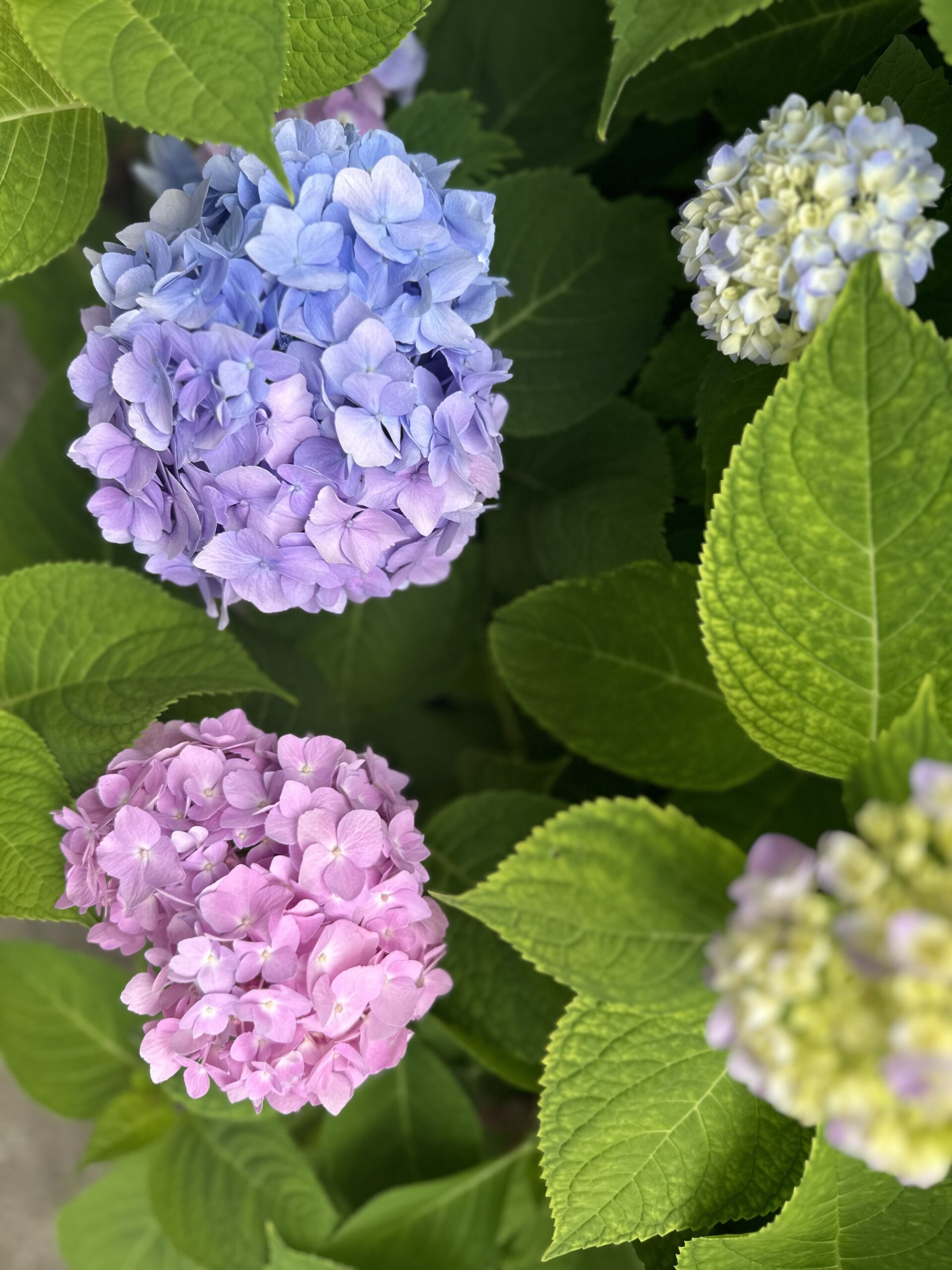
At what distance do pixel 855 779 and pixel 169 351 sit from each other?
1.42 ft

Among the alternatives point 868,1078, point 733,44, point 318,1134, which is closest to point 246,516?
point 868,1078

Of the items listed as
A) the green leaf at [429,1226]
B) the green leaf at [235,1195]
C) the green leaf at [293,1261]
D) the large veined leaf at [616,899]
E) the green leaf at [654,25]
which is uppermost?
the green leaf at [654,25]

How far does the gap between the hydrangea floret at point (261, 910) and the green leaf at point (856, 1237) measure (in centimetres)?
23

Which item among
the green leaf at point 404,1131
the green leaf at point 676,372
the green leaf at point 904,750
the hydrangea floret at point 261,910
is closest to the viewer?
the green leaf at point 904,750

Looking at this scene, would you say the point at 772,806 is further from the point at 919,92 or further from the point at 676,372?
the point at 919,92

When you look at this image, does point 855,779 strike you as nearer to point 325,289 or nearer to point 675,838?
point 675,838

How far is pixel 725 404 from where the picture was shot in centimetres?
67

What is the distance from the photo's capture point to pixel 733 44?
2.65 feet

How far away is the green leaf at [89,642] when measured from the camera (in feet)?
2.49

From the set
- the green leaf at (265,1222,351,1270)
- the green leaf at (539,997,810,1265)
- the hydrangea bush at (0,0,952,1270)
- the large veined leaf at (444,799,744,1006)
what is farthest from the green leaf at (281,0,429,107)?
the green leaf at (265,1222,351,1270)

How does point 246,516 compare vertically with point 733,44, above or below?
below

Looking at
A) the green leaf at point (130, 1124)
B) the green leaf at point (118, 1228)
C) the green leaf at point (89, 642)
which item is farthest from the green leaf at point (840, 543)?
the green leaf at point (118, 1228)

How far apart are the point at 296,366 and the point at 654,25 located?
10.7 inches

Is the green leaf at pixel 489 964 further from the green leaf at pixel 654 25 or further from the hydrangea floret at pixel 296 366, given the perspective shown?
the green leaf at pixel 654 25
